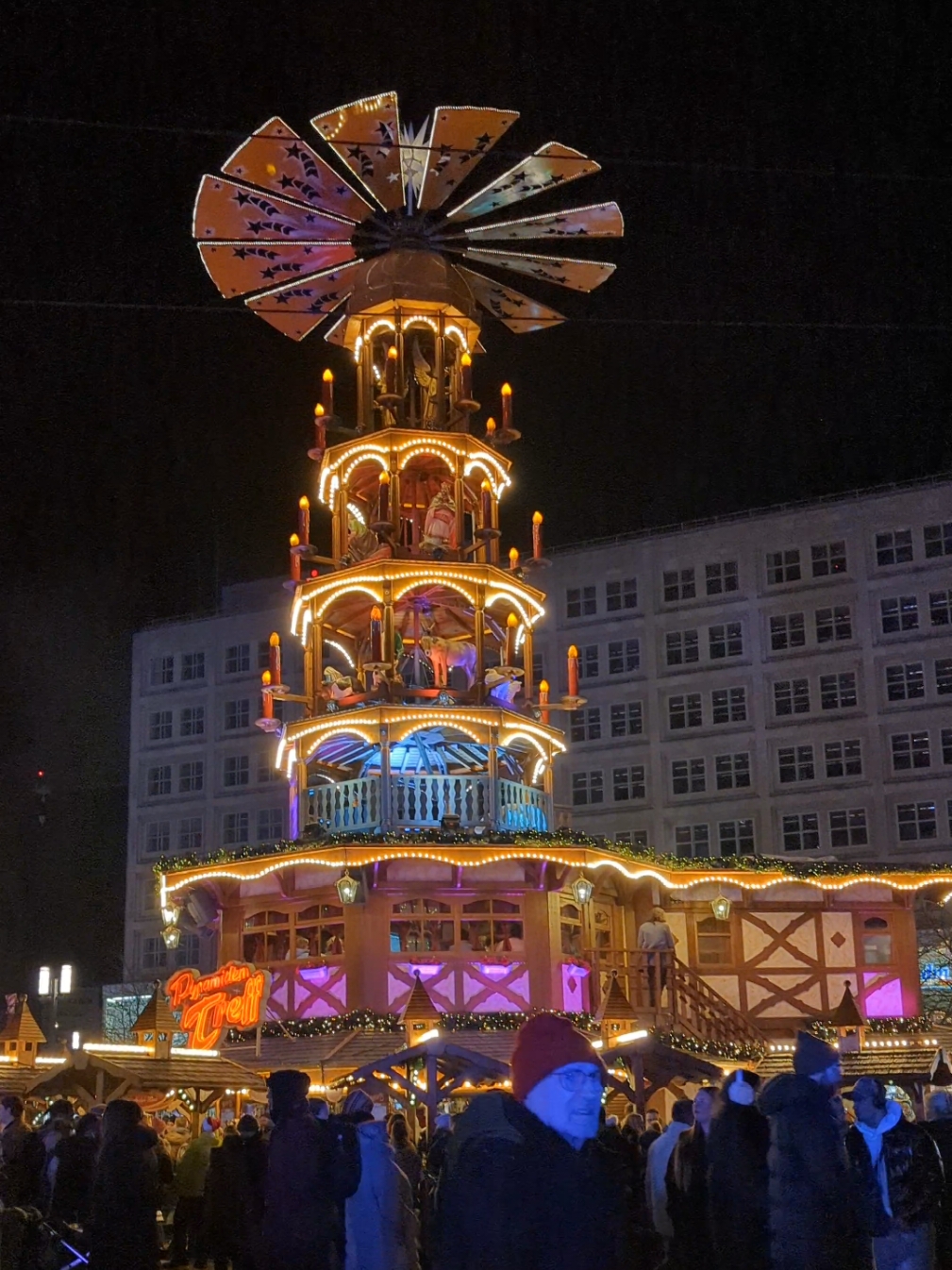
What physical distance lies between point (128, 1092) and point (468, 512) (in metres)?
16.0

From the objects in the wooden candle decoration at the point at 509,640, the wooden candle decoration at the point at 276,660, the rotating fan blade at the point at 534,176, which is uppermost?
the rotating fan blade at the point at 534,176

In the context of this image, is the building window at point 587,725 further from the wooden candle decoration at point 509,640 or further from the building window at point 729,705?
the wooden candle decoration at point 509,640

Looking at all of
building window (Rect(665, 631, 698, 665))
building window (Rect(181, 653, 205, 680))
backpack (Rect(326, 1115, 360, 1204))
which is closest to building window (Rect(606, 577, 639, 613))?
building window (Rect(665, 631, 698, 665))

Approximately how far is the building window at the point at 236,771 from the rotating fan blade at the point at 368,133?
32.7m

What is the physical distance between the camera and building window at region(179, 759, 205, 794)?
59.6 meters

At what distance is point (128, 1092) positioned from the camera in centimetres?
1970

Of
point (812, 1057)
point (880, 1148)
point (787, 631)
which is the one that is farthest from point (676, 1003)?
point (787, 631)

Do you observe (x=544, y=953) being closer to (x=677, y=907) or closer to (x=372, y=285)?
(x=677, y=907)

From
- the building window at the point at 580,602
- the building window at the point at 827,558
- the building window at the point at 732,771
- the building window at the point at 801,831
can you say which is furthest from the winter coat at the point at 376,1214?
the building window at the point at 580,602

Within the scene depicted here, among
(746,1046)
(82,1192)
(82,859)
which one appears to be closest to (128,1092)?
(82,1192)

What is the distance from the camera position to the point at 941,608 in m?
49.0

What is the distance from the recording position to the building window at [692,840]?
5109 cm

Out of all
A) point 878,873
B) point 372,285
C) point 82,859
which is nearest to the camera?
point 878,873

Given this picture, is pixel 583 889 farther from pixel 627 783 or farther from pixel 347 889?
pixel 627 783
